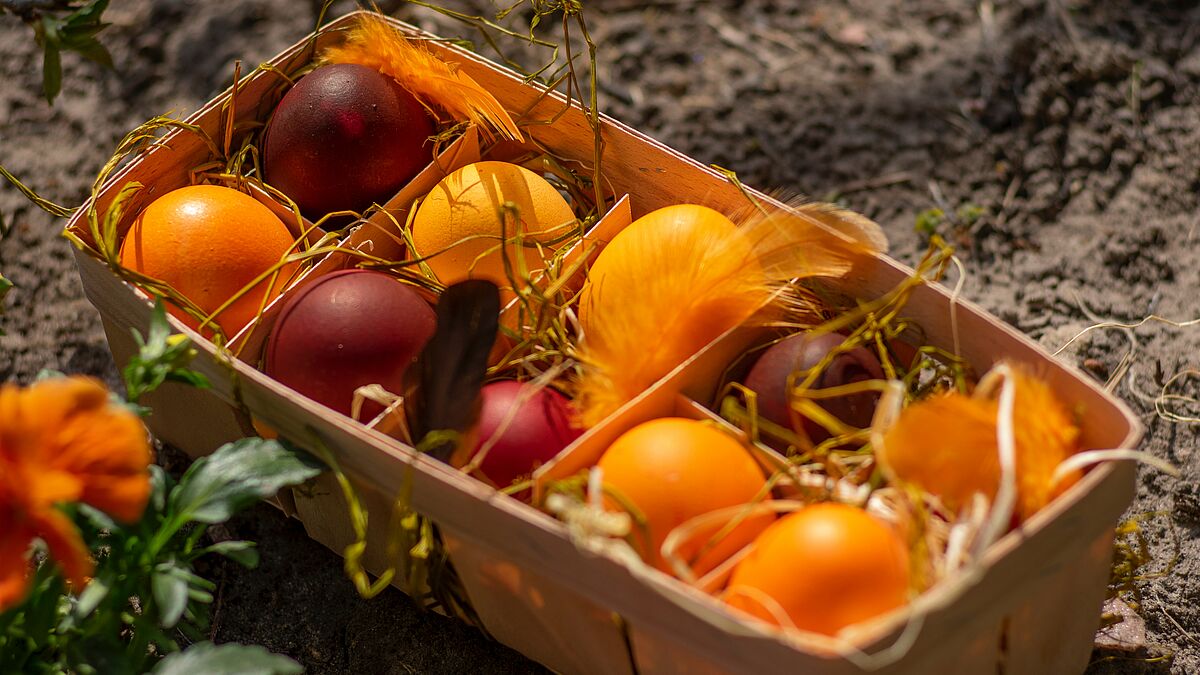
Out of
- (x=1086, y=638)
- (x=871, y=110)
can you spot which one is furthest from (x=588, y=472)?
(x=871, y=110)

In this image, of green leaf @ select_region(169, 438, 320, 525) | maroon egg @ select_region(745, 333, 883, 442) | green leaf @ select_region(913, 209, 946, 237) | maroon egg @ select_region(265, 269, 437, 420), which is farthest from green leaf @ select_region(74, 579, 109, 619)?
green leaf @ select_region(913, 209, 946, 237)

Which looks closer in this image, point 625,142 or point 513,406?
point 513,406

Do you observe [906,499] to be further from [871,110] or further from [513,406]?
[871,110]

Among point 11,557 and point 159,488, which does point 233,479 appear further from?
point 11,557

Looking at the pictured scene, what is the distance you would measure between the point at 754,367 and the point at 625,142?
419mm

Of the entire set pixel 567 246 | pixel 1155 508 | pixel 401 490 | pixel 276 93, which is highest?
pixel 276 93

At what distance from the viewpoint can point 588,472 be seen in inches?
55.6

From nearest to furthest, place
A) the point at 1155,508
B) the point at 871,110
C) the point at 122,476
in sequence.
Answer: the point at 122,476, the point at 1155,508, the point at 871,110

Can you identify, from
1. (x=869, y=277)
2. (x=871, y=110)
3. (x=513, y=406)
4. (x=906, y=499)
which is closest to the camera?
(x=906, y=499)

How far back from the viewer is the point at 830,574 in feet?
4.03

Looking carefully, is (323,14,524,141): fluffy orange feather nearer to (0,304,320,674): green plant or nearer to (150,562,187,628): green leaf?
(0,304,320,674): green plant

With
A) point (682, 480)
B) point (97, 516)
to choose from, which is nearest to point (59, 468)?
point (97, 516)

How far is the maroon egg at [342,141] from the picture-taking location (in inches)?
68.3

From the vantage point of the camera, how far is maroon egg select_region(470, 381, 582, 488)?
145cm
